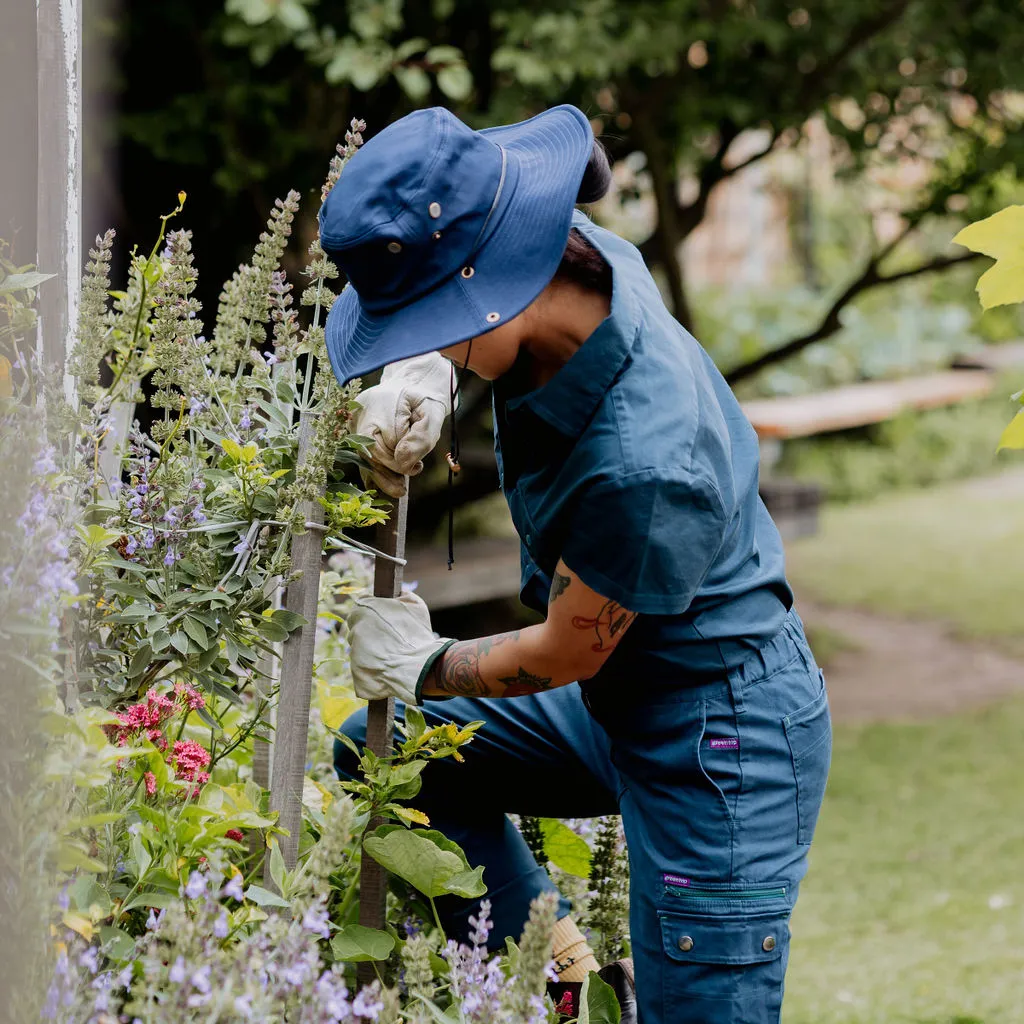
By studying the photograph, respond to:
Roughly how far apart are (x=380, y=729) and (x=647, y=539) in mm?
605

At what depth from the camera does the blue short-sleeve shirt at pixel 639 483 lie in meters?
1.62

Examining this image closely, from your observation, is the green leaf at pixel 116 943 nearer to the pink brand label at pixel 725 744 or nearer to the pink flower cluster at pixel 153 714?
the pink flower cluster at pixel 153 714

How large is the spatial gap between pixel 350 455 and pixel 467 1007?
2.43ft

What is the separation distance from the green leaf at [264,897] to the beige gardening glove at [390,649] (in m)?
0.34

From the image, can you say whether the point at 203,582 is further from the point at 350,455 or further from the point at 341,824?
the point at 341,824

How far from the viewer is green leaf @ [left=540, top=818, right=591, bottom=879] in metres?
2.37

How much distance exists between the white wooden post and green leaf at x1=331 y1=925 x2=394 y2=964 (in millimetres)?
898

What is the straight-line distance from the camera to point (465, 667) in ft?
6.09

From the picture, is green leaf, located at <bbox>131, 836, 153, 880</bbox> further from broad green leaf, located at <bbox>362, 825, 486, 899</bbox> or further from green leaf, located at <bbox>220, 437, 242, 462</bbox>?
green leaf, located at <bbox>220, 437, 242, 462</bbox>

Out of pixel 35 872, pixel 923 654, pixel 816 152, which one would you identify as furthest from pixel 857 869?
pixel 816 152

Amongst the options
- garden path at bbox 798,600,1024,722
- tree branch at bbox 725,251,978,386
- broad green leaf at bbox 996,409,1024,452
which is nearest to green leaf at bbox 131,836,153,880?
broad green leaf at bbox 996,409,1024,452

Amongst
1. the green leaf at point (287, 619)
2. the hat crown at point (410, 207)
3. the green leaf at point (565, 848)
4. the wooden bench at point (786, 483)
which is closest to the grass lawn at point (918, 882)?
the green leaf at point (565, 848)

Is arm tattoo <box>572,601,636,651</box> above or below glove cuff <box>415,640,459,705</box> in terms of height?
above

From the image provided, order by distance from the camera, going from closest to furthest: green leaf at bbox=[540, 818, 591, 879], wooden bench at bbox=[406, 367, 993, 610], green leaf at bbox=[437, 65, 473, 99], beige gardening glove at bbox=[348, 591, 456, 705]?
beige gardening glove at bbox=[348, 591, 456, 705] < green leaf at bbox=[540, 818, 591, 879] < green leaf at bbox=[437, 65, 473, 99] < wooden bench at bbox=[406, 367, 993, 610]
